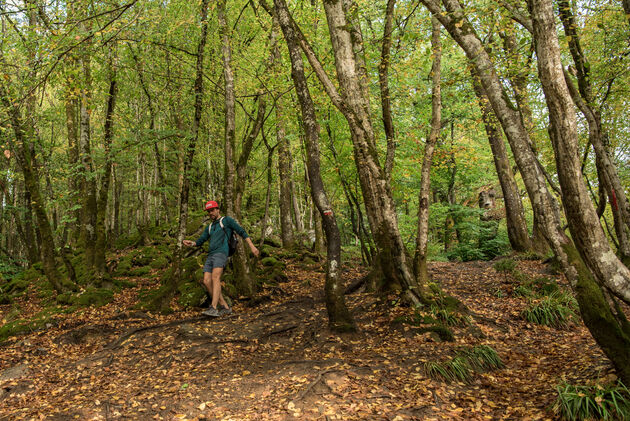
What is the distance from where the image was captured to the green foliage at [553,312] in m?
6.10

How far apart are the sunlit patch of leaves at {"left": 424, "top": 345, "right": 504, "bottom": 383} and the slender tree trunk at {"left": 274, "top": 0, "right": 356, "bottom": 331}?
159 cm

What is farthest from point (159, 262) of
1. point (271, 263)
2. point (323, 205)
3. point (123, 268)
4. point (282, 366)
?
point (282, 366)

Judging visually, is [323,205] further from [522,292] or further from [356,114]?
[522,292]

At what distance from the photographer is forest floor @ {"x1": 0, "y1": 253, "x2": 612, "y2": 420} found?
3695 millimetres

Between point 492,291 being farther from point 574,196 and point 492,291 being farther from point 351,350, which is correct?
point 574,196

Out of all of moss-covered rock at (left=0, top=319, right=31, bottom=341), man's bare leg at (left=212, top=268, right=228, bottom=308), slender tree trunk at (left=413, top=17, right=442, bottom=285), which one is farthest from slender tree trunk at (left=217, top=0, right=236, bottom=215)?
moss-covered rock at (left=0, top=319, right=31, bottom=341)

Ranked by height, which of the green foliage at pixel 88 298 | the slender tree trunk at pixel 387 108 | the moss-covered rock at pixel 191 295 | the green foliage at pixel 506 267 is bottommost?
the green foliage at pixel 506 267

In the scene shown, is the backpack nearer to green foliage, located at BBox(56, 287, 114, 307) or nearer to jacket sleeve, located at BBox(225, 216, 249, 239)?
jacket sleeve, located at BBox(225, 216, 249, 239)

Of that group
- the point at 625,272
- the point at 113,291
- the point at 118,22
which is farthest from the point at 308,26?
the point at 625,272

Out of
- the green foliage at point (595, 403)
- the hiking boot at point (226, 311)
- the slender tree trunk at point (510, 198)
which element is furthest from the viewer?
the slender tree trunk at point (510, 198)

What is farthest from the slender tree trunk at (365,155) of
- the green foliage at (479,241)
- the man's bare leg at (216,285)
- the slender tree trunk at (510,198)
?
the green foliage at (479,241)

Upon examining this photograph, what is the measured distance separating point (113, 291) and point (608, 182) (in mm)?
11939

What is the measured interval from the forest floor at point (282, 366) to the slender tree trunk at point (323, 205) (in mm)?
350

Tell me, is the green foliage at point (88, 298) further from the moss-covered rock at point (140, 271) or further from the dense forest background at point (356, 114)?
the moss-covered rock at point (140, 271)
